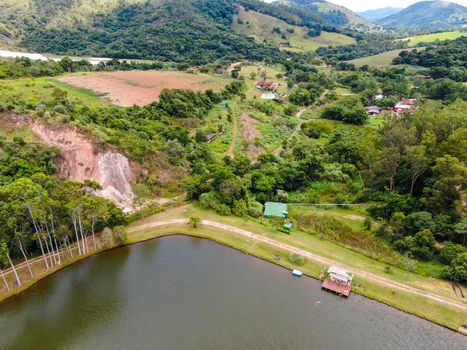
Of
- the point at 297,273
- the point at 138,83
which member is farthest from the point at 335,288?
the point at 138,83

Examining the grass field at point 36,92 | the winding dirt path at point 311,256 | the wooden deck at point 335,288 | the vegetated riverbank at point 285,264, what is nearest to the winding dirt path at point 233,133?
the vegetated riverbank at point 285,264

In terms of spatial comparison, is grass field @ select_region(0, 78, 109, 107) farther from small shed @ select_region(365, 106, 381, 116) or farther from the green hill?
small shed @ select_region(365, 106, 381, 116)

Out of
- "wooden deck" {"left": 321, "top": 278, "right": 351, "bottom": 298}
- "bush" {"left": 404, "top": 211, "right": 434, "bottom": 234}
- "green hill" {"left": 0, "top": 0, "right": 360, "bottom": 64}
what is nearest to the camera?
"wooden deck" {"left": 321, "top": 278, "right": 351, "bottom": 298}

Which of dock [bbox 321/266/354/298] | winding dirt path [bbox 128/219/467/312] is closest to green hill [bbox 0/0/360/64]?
winding dirt path [bbox 128/219/467/312]

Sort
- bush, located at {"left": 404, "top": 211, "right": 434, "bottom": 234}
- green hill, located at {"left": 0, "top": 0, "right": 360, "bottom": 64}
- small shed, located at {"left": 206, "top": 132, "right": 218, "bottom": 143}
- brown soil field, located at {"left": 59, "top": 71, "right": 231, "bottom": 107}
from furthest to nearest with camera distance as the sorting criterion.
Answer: green hill, located at {"left": 0, "top": 0, "right": 360, "bottom": 64}, brown soil field, located at {"left": 59, "top": 71, "right": 231, "bottom": 107}, small shed, located at {"left": 206, "top": 132, "right": 218, "bottom": 143}, bush, located at {"left": 404, "top": 211, "right": 434, "bottom": 234}

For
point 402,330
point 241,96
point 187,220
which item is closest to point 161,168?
point 187,220

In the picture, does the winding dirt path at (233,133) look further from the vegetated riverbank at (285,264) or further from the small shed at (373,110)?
the small shed at (373,110)

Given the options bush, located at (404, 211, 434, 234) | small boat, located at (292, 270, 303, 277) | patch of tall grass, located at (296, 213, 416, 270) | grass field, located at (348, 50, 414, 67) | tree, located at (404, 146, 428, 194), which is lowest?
small boat, located at (292, 270, 303, 277)
